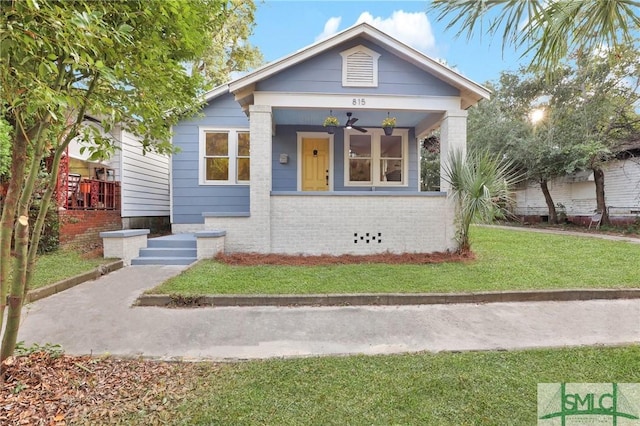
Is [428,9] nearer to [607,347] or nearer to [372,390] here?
[372,390]

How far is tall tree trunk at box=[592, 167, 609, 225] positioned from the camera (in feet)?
46.5

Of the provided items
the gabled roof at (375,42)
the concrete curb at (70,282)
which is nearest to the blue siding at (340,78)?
the gabled roof at (375,42)

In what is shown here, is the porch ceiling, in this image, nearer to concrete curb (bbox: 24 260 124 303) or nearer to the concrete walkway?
concrete curb (bbox: 24 260 124 303)

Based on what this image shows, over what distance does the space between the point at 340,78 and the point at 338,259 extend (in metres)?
4.15

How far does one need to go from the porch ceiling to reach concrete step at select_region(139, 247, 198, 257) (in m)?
3.98

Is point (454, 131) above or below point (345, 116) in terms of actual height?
below

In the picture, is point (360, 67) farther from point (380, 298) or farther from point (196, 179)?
point (196, 179)

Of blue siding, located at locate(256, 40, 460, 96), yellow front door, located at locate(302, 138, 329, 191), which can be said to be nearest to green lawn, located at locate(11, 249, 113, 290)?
blue siding, located at locate(256, 40, 460, 96)

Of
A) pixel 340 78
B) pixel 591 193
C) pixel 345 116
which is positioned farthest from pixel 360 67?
pixel 591 193

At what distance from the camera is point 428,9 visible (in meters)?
2.73

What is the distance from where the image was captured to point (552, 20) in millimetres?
2705

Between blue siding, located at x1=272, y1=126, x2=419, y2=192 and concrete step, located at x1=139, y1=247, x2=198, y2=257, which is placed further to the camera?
blue siding, located at x1=272, y1=126, x2=419, y2=192

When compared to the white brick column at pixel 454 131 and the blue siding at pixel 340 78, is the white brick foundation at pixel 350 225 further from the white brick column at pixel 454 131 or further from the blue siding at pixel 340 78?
the blue siding at pixel 340 78

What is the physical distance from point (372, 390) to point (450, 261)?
497 cm
